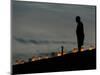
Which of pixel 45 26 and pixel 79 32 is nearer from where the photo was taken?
pixel 45 26

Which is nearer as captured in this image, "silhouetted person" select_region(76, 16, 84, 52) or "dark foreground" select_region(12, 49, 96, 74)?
"dark foreground" select_region(12, 49, 96, 74)

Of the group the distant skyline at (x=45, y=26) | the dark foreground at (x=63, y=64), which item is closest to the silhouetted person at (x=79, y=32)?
the distant skyline at (x=45, y=26)

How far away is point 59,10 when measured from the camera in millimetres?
3396

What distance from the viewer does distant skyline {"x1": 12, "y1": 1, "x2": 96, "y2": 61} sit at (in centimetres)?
318

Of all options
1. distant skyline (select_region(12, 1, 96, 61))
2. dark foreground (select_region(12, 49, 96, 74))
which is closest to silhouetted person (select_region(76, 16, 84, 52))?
distant skyline (select_region(12, 1, 96, 61))

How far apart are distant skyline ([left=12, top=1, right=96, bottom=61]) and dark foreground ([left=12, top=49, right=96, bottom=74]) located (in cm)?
14

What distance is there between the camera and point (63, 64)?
3.42 metres

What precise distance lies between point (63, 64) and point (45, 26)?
61cm

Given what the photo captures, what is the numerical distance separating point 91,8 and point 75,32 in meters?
0.47

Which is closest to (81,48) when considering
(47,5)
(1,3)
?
(47,5)

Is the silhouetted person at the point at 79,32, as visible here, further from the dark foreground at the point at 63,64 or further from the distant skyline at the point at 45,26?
the dark foreground at the point at 63,64

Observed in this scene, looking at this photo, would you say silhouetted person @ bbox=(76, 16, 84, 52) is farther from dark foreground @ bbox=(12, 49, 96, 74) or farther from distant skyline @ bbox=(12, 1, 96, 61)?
dark foreground @ bbox=(12, 49, 96, 74)

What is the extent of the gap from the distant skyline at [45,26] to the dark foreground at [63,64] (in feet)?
0.44

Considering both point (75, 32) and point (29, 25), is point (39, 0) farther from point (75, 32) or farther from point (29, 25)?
point (75, 32)
